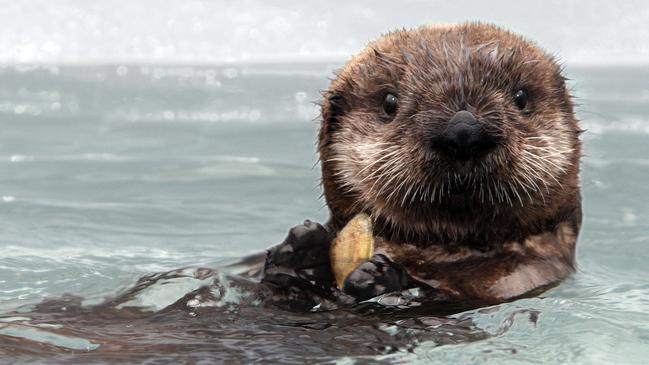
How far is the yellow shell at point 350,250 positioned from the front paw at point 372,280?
88mm

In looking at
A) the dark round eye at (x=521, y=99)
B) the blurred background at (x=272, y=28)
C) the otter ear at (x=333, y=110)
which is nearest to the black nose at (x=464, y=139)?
the dark round eye at (x=521, y=99)

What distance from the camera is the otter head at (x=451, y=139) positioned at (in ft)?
13.5

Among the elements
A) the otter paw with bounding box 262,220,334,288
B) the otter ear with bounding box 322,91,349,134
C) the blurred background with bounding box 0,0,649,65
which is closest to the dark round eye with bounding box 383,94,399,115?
the otter ear with bounding box 322,91,349,134

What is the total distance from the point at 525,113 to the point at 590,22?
5939 mm

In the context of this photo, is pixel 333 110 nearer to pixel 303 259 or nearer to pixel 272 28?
pixel 303 259

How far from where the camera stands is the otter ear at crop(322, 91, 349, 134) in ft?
15.4

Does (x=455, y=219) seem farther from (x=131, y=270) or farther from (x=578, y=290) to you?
(x=131, y=270)

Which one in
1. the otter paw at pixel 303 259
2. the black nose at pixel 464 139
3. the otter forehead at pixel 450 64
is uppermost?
the otter forehead at pixel 450 64

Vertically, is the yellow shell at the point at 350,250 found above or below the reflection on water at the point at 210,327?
above

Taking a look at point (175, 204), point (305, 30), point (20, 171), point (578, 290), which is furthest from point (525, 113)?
point (305, 30)

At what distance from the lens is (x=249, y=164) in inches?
306

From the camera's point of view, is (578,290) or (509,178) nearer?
(509,178)

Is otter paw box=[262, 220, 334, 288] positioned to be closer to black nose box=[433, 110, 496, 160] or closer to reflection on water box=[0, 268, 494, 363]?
reflection on water box=[0, 268, 494, 363]

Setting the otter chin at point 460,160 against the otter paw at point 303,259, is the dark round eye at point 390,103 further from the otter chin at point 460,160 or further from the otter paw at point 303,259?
the otter paw at point 303,259
